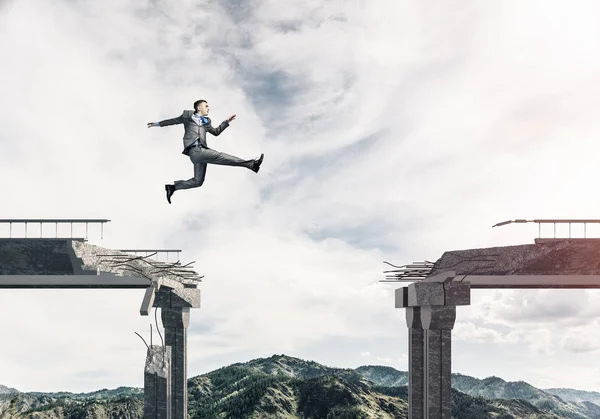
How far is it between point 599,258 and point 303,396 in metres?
44.3

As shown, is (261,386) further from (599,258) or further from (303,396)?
(599,258)

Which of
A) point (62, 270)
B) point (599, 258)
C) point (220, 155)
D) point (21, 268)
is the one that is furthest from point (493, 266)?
point (21, 268)

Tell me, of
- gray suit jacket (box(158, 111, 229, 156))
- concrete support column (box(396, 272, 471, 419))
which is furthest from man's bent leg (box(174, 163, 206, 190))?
concrete support column (box(396, 272, 471, 419))

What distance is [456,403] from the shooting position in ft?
211

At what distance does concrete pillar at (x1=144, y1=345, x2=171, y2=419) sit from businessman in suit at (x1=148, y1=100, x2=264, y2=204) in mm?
5459

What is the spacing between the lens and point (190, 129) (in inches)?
461

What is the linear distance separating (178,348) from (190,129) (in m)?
10.2

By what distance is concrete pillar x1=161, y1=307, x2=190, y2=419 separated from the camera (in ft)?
64.1

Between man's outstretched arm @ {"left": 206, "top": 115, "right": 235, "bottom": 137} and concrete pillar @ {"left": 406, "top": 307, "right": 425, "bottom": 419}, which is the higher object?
man's outstretched arm @ {"left": 206, "top": 115, "right": 235, "bottom": 137}

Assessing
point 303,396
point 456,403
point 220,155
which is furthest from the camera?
point 456,403

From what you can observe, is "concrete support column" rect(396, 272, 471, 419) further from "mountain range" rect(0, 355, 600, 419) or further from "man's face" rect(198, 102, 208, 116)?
Answer: "mountain range" rect(0, 355, 600, 419)

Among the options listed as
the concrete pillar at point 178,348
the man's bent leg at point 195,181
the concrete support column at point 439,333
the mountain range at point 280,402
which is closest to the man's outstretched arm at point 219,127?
the man's bent leg at point 195,181

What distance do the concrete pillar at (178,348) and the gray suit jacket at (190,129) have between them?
8.99 metres

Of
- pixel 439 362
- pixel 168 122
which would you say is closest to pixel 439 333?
pixel 439 362
